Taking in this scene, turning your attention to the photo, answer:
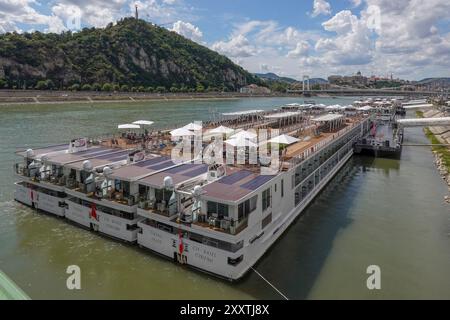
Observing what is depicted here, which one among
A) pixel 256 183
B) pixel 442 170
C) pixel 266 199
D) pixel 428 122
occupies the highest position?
pixel 428 122

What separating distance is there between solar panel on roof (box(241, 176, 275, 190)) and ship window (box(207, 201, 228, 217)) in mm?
1727

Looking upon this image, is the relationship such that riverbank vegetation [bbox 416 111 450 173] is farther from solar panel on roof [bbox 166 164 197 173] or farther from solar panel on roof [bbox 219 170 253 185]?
solar panel on roof [bbox 166 164 197 173]

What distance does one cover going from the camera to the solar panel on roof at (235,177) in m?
17.8

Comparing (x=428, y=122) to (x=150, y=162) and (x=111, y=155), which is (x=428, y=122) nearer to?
(x=150, y=162)

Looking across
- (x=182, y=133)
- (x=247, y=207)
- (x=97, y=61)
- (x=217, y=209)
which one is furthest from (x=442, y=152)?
(x=97, y=61)

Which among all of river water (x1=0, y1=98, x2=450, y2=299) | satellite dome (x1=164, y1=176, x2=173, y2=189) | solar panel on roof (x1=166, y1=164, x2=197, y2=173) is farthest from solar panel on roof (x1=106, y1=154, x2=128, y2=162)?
satellite dome (x1=164, y1=176, x2=173, y2=189)

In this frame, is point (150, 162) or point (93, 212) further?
point (150, 162)

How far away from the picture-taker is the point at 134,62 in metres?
171

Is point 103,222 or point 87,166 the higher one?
point 87,166

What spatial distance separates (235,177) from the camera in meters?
18.5

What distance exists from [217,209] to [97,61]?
151 metres

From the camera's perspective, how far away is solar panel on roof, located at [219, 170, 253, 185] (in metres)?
17.8
